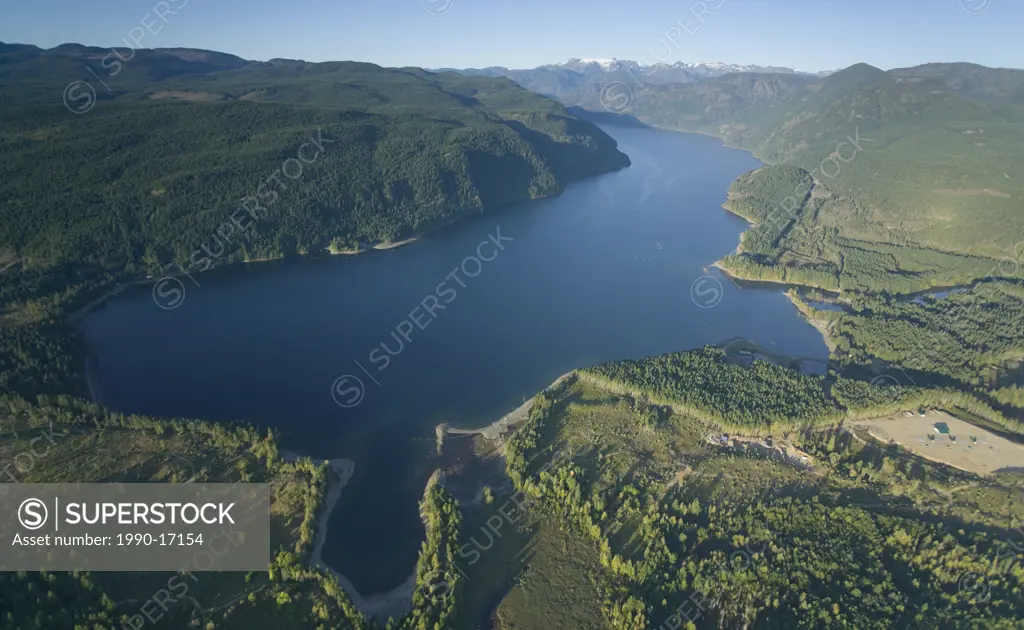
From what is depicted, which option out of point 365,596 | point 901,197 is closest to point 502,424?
point 365,596

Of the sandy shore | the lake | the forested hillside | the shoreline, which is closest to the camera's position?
the forested hillside

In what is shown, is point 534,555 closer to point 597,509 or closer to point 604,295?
point 597,509

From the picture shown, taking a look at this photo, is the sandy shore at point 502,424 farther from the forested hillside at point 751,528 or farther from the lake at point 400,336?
the forested hillside at point 751,528

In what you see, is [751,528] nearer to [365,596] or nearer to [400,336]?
[365,596]

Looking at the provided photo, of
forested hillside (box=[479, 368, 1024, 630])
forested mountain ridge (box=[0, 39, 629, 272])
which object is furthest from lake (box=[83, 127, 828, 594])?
forested hillside (box=[479, 368, 1024, 630])

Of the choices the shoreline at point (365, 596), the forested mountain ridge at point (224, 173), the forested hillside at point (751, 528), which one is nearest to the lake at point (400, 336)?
the shoreline at point (365, 596)

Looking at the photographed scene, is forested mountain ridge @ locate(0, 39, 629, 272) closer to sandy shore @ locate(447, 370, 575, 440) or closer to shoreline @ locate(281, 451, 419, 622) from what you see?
sandy shore @ locate(447, 370, 575, 440)
